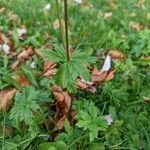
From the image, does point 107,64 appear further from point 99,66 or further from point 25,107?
point 25,107

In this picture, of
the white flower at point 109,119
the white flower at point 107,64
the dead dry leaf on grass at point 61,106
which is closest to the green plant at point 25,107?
the dead dry leaf on grass at point 61,106

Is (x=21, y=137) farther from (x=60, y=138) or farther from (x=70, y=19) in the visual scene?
(x=70, y=19)

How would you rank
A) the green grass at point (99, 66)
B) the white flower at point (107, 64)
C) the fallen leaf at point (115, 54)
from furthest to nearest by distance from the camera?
the fallen leaf at point (115, 54)
the white flower at point (107, 64)
the green grass at point (99, 66)

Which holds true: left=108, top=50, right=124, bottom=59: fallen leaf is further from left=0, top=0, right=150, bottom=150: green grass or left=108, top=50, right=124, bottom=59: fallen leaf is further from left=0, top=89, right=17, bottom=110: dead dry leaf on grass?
left=0, top=89, right=17, bottom=110: dead dry leaf on grass

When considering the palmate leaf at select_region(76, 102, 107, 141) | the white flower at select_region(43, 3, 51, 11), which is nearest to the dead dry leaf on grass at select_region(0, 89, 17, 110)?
the palmate leaf at select_region(76, 102, 107, 141)

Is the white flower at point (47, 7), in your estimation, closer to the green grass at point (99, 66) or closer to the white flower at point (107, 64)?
the green grass at point (99, 66)
